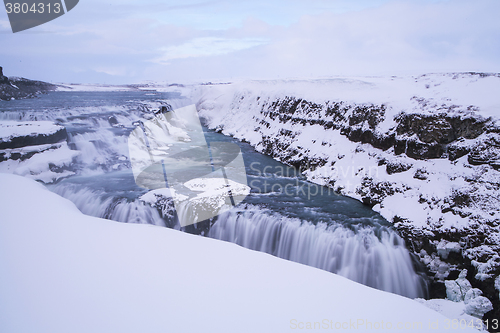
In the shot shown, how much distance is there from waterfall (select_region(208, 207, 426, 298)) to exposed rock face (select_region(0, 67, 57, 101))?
24.0 meters

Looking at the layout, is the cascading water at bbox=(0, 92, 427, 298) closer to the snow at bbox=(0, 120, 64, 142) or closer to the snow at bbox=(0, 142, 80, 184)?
the snow at bbox=(0, 142, 80, 184)

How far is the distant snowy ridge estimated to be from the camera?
798 centimetres

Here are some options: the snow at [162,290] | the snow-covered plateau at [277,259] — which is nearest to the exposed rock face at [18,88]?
the snow-covered plateau at [277,259]

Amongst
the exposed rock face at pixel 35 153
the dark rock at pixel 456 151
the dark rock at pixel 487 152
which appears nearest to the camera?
the dark rock at pixel 487 152

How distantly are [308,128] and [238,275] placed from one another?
14.6m

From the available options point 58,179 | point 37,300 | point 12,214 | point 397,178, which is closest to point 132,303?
point 37,300

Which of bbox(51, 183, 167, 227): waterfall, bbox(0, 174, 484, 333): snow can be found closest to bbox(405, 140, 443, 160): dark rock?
bbox(0, 174, 484, 333): snow

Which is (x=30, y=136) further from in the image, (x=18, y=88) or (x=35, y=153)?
(x=18, y=88)

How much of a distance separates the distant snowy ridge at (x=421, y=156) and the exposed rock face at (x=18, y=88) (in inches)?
933

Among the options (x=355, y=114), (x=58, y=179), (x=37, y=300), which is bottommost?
(x=58, y=179)

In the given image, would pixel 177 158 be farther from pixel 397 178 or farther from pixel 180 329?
pixel 180 329

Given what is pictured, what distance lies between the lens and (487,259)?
7262 mm

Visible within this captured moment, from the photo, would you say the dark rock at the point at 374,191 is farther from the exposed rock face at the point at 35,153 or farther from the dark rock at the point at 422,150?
the exposed rock face at the point at 35,153

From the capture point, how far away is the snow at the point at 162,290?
97.5 inches
